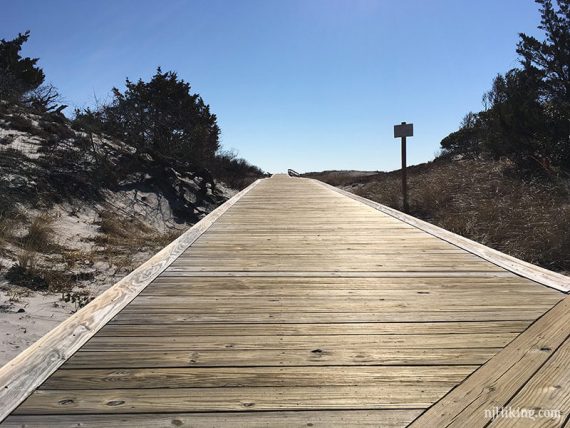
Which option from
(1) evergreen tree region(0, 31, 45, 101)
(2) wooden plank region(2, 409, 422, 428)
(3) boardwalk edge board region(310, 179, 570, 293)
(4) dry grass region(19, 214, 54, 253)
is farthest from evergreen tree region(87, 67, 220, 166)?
(2) wooden plank region(2, 409, 422, 428)

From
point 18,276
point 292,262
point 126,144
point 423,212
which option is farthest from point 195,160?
point 292,262

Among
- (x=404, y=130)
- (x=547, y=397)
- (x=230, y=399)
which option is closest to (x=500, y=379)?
(x=547, y=397)

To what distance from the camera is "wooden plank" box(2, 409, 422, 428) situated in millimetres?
1825

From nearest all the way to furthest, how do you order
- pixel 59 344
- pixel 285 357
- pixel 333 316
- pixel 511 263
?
pixel 285 357
pixel 59 344
pixel 333 316
pixel 511 263

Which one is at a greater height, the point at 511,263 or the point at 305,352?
the point at 511,263

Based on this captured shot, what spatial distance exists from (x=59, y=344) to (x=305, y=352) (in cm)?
137

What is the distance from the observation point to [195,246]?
5453mm

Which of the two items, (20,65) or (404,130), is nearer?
(404,130)

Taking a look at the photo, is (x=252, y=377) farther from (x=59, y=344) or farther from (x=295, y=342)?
(x=59, y=344)

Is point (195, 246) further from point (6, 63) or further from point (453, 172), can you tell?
point (6, 63)

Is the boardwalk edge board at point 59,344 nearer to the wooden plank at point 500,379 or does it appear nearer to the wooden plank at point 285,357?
the wooden plank at point 285,357

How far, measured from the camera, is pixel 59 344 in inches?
99.7

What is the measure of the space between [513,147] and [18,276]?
1303 cm

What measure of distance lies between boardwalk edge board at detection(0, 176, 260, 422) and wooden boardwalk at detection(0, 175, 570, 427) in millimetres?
10
